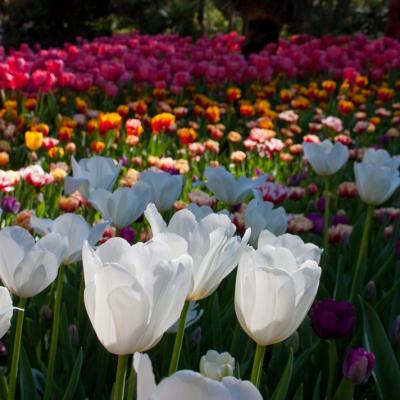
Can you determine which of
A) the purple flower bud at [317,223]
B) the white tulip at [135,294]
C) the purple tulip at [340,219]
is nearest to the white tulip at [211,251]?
the white tulip at [135,294]

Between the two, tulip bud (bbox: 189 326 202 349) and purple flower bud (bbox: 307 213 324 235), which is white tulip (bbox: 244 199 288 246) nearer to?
tulip bud (bbox: 189 326 202 349)

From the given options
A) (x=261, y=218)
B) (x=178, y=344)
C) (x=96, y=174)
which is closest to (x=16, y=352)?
(x=178, y=344)

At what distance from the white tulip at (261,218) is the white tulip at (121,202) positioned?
203 mm

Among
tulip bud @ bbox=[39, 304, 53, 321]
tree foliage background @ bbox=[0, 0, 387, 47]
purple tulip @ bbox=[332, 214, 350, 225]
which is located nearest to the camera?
tulip bud @ bbox=[39, 304, 53, 321]

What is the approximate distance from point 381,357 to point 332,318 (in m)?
0.22

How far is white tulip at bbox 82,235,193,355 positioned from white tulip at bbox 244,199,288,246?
0.68m

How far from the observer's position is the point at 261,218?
141cm

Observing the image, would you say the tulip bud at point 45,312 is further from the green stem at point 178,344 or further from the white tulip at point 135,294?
the white tulip at point 135,294

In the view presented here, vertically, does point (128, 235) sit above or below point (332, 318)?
below

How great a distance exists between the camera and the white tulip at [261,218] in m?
1.41

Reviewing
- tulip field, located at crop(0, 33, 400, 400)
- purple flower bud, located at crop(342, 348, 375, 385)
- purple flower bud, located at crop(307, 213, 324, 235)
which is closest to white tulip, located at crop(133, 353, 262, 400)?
tulip field, located at crop(0, 33, 400, 400)

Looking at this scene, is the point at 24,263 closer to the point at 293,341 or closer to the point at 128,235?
the point at 293,341

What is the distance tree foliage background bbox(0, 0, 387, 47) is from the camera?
1454 cm

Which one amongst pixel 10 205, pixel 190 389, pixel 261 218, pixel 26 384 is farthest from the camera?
pixel 10 205
